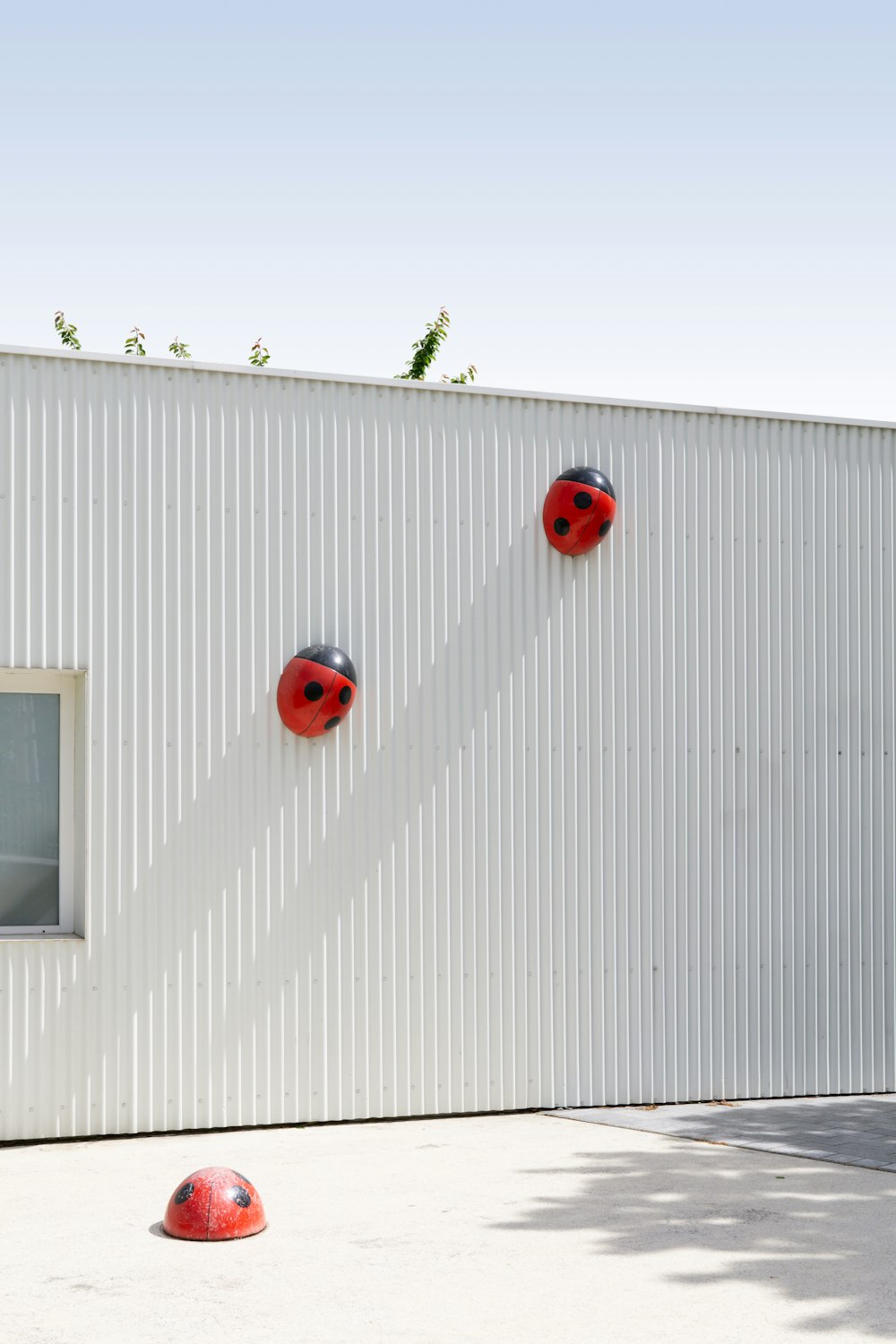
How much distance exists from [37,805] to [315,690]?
5.59ft

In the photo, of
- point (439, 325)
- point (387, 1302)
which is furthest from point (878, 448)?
point (439, 325)

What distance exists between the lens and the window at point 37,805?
8055mm

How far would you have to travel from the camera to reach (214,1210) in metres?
5.89

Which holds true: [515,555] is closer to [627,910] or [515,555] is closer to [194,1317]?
[627,910]

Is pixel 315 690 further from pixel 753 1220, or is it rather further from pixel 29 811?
pixel 753 1220

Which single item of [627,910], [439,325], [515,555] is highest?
[439,325]

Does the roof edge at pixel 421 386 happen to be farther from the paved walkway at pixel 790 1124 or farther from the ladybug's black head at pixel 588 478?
the paved walkway at pixel 790 1124

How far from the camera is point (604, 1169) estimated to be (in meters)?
7.11

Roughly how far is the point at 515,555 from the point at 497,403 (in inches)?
37.1

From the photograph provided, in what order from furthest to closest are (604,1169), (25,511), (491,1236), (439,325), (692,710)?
1. (439,325)
2. (692,710)
3. (25,511)
4. (604,1169)
5. (491,1236)

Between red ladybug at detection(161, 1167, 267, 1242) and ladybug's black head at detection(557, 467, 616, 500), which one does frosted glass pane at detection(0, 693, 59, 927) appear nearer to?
red ladybug at detection(161, 1167, 267, 1242)

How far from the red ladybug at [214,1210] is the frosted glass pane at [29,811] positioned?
2.54 meters

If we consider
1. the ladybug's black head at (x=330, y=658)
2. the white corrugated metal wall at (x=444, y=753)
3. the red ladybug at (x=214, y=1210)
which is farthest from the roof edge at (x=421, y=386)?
the red ladybug at (x=214, y=1210)

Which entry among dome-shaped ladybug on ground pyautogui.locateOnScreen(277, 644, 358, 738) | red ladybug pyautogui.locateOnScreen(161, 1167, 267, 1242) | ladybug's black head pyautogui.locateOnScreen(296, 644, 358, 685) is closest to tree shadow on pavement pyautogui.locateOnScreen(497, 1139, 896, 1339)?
red ladybug pyautogui.locateOnScreen(161, 1167, 267, 1242)
